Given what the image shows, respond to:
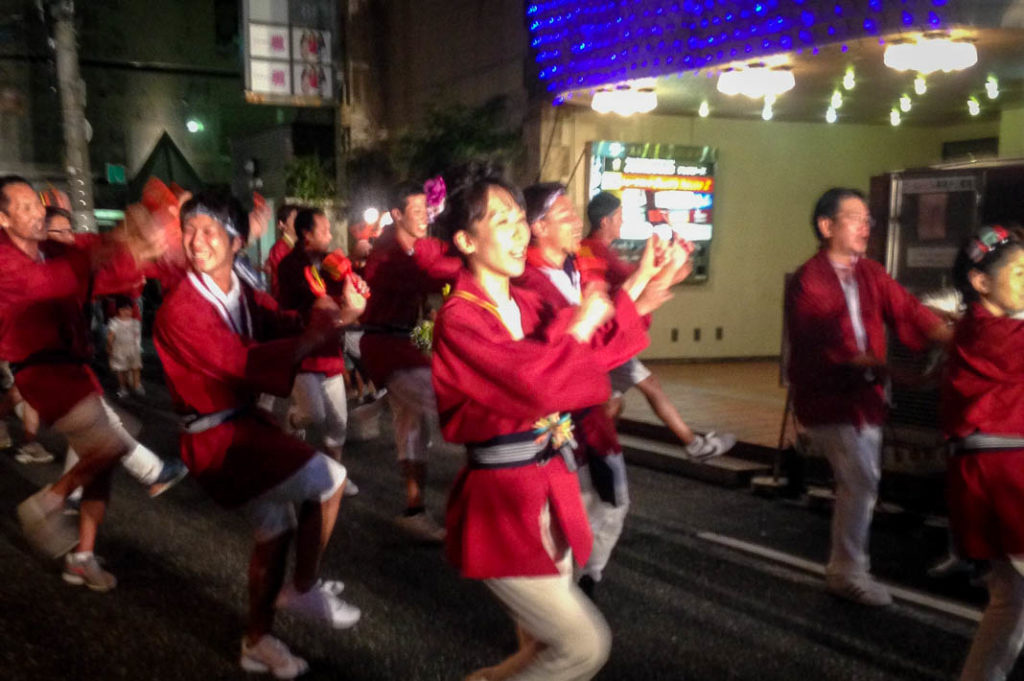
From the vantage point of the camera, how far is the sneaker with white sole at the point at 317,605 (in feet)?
13.7

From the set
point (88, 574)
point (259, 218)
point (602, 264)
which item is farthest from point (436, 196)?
point (88, 574)

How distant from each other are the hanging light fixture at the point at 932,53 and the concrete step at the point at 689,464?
11.1 ft

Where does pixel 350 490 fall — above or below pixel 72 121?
below

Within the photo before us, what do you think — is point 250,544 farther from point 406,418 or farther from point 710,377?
point 710,377

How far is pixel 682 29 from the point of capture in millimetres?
9430

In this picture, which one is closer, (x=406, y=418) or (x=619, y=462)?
(x=619, y=462)

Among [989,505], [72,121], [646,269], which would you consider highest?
[72,121]

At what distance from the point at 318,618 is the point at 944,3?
20.3ft

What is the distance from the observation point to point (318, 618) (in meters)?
4.27

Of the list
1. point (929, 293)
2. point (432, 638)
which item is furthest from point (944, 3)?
point (432, 638)

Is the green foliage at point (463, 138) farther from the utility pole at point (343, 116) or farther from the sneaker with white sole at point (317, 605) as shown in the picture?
the sneaker with white sole at point (317, 605)

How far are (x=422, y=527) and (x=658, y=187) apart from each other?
7.50 meters

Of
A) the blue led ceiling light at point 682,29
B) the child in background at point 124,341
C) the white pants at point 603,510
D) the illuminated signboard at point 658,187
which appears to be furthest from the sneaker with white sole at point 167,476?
the illuminated signboard at point 658,187

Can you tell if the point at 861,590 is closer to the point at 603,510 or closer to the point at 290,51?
the point at 603,510
